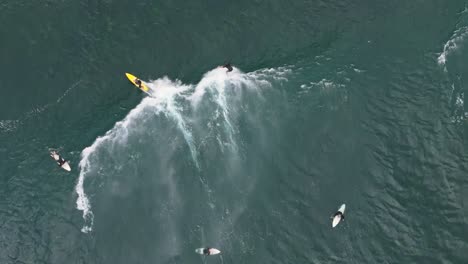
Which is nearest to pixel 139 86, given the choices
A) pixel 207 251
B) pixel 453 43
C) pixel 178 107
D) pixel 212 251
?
pixel 178 107

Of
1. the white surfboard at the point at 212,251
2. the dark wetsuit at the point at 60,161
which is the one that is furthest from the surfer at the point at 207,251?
the dark wetsuit at the point at 60,161

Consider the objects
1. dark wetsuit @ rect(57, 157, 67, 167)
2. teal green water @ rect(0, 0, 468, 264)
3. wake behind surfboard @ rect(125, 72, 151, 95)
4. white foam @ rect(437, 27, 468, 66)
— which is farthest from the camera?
white foam @ rect(437, 27, 468, 66)

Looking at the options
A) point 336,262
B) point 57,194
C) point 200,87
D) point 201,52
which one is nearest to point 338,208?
point 336,262

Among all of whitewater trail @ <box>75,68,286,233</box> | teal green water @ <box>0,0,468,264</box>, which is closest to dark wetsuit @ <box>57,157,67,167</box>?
teal green water @ <box>0,0,468,264</box>

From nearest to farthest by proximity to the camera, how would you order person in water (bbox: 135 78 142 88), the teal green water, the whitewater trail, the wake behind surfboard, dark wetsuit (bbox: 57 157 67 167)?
the teal green water < dark wetsuit (bbox: 57 157 67 167) < the whitewater trail < person in water (bbox: 135 78 142 88) < the wake behind surfboard

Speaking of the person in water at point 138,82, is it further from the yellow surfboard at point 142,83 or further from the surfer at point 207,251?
the surfer at point 207,251

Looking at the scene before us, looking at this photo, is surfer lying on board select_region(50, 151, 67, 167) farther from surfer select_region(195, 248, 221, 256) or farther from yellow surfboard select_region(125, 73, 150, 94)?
surfer select_region(195, 248, 221, 256)

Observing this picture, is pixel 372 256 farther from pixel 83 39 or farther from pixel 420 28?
pixel 83 39
